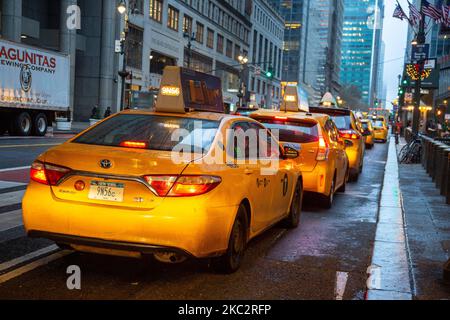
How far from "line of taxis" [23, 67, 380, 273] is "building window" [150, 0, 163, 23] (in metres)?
47.0

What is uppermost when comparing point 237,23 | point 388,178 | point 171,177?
point 237,23

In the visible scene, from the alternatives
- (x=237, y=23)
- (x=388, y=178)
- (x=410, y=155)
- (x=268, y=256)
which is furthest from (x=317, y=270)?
(x=237, y=23)

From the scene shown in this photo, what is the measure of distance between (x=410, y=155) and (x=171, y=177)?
1806 cm

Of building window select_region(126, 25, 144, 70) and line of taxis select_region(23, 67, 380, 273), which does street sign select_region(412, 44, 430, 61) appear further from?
building window select_region(126, 25, 144, 70)

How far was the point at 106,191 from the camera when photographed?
4.80 metres

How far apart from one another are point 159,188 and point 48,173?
106cm

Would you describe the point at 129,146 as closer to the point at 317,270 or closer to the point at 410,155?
the point at 317,270

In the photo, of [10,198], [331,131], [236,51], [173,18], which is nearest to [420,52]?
[331,131]

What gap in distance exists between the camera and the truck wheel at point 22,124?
24.1 meters

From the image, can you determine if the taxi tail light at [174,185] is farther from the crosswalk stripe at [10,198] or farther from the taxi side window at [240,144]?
the crosswalk stripe at [10,198]

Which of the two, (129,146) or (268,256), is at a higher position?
(129,146)

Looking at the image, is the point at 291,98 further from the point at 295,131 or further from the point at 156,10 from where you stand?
the point at 156,10
